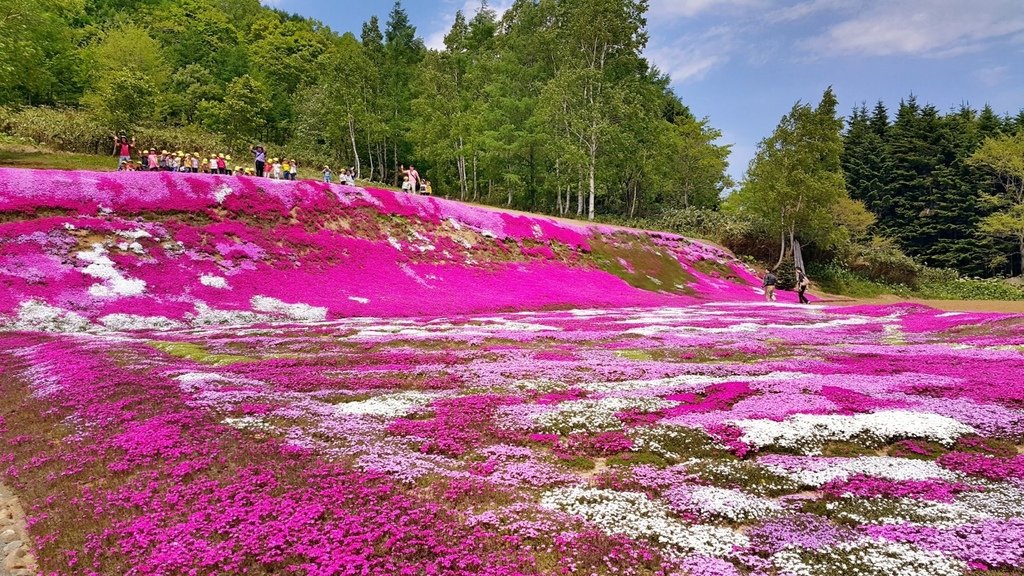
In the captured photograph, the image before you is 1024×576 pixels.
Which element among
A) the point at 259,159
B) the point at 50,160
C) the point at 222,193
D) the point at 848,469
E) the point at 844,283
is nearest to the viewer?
the point at 848,469

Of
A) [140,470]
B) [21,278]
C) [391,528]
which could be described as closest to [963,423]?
[391,528]

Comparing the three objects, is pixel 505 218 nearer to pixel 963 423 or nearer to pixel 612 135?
pixel 612 135

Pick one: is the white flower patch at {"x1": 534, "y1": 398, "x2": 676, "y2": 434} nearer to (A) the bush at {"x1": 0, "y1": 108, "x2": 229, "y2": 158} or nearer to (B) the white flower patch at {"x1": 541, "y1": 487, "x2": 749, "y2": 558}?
(B) the white flower patch at {"x1": 541, "y1": 487, "x2": 749, "y2": 558}

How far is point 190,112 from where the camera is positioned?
85.6 metres

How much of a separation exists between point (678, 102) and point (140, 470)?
138297mm

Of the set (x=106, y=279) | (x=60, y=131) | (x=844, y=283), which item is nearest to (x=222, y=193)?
(x=106, y=279)

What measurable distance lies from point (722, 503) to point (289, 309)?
2513cm

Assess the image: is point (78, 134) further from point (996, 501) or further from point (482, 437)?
point (996, 501)

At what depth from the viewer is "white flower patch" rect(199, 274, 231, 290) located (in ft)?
91.3

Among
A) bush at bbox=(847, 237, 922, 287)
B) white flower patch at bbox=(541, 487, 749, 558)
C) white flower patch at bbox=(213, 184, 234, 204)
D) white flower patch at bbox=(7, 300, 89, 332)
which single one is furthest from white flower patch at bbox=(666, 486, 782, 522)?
bush at bbox=(847, 237, 922, 287)

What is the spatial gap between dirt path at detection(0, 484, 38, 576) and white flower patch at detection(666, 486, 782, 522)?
8.38m

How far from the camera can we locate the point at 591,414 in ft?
37.4

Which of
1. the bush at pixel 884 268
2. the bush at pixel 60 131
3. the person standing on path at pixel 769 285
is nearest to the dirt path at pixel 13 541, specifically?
the person standing on path at pixel 769 285

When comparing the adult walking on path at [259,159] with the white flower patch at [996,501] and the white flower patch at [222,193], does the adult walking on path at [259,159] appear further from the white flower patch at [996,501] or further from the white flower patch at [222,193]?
the white flower patch at [996,501]
